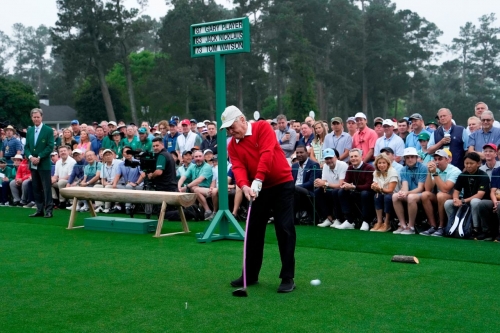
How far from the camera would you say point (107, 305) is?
670 centimetres

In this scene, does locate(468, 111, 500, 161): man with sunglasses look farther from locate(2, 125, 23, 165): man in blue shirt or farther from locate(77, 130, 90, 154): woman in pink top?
locate(2, 125, 23, 165): man in blue shirt

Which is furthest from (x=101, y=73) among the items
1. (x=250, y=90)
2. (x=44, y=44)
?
(x=44, y=44)

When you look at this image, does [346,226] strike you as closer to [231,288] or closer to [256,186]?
[231,288]

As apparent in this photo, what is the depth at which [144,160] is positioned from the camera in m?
13.4

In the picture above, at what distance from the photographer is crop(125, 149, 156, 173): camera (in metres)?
13.4

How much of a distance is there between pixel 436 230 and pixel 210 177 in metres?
5.19

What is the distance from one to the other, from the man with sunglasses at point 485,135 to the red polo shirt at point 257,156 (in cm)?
553

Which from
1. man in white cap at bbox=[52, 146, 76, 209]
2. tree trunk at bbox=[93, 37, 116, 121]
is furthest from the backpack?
tree trunk at bbox=[93, 37, 116, 121]

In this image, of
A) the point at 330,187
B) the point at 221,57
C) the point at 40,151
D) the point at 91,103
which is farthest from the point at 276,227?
the point at 91,103

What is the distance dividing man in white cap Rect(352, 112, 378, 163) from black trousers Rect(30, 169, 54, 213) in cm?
671

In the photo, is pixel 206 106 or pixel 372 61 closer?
pixel 206 106

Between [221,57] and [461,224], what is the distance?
4.77 m

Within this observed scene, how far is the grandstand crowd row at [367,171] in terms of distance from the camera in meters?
11.4

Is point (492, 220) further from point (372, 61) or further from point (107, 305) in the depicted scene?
point (372, 61)
